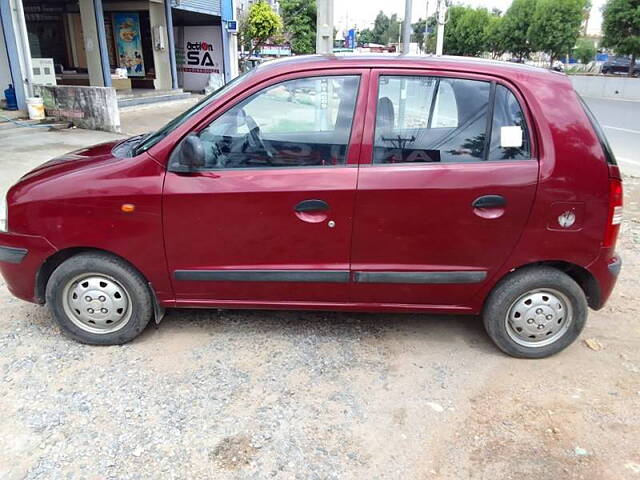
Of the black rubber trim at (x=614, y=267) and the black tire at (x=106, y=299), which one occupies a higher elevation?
the black rubber trim at (x=614, y=267)

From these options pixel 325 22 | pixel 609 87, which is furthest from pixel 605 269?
pixel 609 87

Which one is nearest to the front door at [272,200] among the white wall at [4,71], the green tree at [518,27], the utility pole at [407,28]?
the utility pole at [407,28]

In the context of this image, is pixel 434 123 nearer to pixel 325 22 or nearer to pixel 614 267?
pixel 614 267

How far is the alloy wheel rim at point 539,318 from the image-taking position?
3289 millimetres

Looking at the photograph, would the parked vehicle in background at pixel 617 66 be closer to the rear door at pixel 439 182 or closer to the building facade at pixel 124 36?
the building facade at pixel 124 36

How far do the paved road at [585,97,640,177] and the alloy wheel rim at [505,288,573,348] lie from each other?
21.7 ft

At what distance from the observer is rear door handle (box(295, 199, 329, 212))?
10.1 feet

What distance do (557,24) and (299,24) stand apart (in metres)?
21.0

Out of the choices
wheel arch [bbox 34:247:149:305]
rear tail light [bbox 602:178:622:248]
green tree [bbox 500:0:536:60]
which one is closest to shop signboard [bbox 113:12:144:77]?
wheel arch [bbox 34:247:149:305]

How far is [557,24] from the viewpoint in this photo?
33.4 meters

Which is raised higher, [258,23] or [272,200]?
[258,23]

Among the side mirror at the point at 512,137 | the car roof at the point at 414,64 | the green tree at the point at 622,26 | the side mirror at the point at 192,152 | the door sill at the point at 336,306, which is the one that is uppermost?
the green tree at the point at 622,26

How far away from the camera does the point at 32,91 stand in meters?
12.8

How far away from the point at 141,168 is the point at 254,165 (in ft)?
2.21
